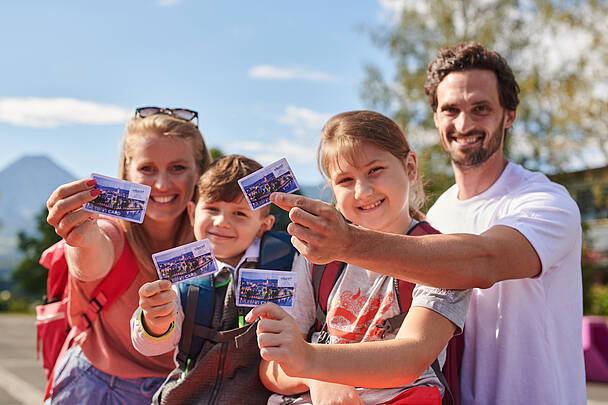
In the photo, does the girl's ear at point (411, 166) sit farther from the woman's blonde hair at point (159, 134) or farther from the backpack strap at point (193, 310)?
the woman's blonde hair at point (159, 134)

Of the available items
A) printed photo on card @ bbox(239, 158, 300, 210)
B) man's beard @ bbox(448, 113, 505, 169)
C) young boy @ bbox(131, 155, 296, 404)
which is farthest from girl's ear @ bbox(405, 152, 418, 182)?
young boy @ bbox(131, 155, 296, 404)

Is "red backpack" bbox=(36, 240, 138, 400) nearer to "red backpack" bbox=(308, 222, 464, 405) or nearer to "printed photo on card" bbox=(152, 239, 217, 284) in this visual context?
"printed photo on card" bbox=(152, 239, 217, 284)

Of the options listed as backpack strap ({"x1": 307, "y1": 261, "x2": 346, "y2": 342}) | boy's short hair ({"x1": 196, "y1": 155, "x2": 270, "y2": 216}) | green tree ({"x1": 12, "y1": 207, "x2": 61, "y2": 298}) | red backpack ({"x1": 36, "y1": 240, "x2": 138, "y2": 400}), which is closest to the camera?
backpack strap ({"x1": 307, "y1": 261, "x2": 346, "y2": 342})

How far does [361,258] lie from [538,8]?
64.3ft

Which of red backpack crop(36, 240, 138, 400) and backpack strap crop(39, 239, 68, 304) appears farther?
backpack strap crop(39, 239, 68, 304)

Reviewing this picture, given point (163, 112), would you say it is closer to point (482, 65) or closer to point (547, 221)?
point (482, 65)

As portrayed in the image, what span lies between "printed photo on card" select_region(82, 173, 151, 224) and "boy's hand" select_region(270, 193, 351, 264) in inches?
41.3

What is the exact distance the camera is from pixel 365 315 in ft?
7.41

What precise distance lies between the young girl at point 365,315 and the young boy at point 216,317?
135 mm

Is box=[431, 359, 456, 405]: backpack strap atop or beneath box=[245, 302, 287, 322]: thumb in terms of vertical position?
beneath

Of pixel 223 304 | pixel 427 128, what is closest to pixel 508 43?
pixel 427 128

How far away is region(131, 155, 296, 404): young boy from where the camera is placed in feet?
7.51

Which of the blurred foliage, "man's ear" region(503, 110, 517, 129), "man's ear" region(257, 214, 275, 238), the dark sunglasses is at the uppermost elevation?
the dark sunglasses

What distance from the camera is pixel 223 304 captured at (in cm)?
256
